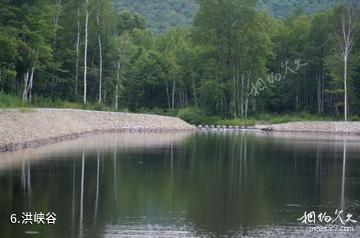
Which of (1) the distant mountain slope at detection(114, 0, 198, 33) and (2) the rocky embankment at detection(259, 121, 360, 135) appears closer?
(2) the rocky embankment at detection(259, 121, 360, 135)

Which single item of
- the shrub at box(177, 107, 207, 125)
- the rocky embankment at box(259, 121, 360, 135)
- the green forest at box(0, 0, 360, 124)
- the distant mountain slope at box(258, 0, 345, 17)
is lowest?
the rocky embankment at box(259, 121, 360, 135)

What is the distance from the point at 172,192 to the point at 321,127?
41596mm

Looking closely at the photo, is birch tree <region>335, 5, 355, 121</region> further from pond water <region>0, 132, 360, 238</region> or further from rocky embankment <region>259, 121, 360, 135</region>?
pond water <region>0, 132, 360, 238</region>

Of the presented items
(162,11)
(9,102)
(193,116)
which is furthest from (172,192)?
(162,11)

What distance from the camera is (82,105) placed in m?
51.5

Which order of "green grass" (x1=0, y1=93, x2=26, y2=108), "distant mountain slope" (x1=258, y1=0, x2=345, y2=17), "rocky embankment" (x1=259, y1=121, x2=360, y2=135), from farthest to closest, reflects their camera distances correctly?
"distant mountain slope" (x1=258, y1=0, x2=345, y2=17)
"rocky embankment" (x1=259, y1=121, x2=360, y2=135)
"green grass" (x1=0, y1=93, x2=26, y2=108)

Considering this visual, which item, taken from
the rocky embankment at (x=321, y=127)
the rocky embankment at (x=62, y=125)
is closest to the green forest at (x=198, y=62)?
the rocky embankment at (x=62, y=125)

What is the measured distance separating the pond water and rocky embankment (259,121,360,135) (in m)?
Answer: 25.2

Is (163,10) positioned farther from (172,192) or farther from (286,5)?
(172,192)

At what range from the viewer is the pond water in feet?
45.8

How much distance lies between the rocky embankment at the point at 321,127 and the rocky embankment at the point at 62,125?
826 cm

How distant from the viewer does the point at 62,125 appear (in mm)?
39469

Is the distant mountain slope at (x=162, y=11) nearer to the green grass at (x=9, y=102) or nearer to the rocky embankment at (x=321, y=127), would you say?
the rocky embankment at (x=321, y=127)

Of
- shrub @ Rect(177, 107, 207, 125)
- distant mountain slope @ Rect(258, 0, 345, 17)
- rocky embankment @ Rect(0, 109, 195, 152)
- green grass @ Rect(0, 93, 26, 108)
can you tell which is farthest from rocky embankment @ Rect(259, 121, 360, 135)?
distant mountain slope @ Rect(258, 0, 345, 17)
